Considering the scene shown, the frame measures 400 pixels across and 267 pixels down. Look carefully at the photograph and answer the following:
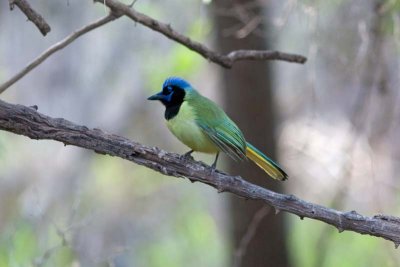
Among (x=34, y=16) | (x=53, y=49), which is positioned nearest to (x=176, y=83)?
(x=53, y=49)

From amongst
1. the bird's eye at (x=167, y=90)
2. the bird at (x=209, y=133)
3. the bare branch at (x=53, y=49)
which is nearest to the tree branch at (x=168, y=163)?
the bird at (x=209, y=133)

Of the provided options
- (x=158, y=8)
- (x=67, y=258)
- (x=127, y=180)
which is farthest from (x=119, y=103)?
(x=67, y=258)

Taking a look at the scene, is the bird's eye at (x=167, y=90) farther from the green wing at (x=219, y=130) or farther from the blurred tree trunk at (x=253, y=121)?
the blurred tree trunk at (x=253, y=121)

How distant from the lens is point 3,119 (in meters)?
3.04

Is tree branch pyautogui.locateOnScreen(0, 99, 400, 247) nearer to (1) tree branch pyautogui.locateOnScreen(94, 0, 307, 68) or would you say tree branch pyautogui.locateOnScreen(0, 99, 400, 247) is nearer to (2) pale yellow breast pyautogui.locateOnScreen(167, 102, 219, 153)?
(2) pale yellow breast pyautogui.locateOnScreen(167, 102, 219, 153)

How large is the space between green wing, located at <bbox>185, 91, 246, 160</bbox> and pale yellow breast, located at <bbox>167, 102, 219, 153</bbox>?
0.03 m

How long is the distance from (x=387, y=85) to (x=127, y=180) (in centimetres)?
419

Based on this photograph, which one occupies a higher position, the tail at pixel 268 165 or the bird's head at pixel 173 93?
the bird's head at pixel 173 93

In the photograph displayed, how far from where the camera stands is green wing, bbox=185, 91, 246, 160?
3863 mm

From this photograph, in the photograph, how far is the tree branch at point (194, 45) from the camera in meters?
3.91

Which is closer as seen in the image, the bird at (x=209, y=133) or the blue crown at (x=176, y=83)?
the bird at (x=209, y=133)

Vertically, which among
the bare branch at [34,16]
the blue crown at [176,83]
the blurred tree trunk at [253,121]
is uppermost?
the blurred tree trunk at [253,121]

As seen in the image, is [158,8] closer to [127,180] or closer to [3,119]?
[127,180]

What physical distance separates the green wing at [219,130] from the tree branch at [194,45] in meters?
0.24
